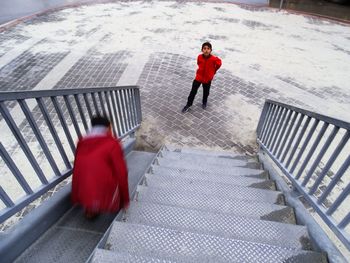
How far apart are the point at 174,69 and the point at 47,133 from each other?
414cm

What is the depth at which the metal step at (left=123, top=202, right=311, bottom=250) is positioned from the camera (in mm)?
2262

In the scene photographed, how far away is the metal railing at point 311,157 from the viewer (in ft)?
7.28

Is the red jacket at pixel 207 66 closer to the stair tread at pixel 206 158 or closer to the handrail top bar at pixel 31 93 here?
the stair tread at pixel 206 158

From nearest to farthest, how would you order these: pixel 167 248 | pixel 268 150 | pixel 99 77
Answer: pixel 167 248
pixel 268 150
pixel 99 77

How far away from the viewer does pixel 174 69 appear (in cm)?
799

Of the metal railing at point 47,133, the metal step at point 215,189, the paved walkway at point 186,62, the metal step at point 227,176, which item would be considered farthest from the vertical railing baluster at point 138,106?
the metal step at point 215,189

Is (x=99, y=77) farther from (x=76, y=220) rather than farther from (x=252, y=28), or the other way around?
(x=252, y=28)

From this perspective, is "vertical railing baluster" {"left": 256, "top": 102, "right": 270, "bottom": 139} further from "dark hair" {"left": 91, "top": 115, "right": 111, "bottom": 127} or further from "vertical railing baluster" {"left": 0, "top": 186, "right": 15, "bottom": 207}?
"vertical railing baluster" {"left": 0, "top": 186, "right": 15, "bottom": 207}

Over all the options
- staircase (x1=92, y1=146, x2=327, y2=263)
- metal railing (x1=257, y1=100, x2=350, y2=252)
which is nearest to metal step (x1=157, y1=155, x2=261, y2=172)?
staircase (x1=92, y1=146, x2=327, y2=263)

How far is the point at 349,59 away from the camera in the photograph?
29.6ft

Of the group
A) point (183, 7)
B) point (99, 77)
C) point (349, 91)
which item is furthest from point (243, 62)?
point (183, 7)

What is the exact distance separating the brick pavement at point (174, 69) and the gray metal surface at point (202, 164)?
1.02 m

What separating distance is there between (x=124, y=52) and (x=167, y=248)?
7.79 meters

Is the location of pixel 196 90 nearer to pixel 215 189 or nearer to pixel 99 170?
pixel 215 189
